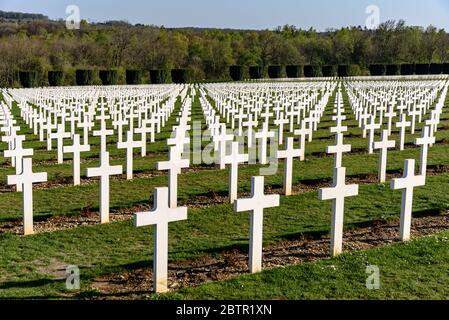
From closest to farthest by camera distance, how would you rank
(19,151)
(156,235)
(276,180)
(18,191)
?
(156,235)
(19,151)
(18,191)
(276,180)

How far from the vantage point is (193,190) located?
10.5 meters

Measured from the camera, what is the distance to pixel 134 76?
5681 centimetres

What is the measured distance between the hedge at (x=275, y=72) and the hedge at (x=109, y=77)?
1837cm

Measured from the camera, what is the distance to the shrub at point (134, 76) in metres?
56.7

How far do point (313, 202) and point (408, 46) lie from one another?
70.2 m

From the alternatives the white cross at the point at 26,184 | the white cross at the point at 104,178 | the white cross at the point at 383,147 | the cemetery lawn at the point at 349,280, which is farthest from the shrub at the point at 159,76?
the cemetery lawn at the point at 349,280

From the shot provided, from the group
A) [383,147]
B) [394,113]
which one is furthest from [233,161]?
[394,113]

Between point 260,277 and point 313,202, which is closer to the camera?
point 260,277

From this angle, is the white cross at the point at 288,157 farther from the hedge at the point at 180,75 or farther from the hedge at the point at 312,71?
the hedge at the point at 312,71

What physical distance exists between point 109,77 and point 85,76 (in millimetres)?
2528

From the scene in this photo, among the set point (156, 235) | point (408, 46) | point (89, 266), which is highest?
point (408, 46)

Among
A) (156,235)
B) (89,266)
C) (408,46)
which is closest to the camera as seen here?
(156,235)

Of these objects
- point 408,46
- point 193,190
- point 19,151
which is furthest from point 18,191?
point 408,46
